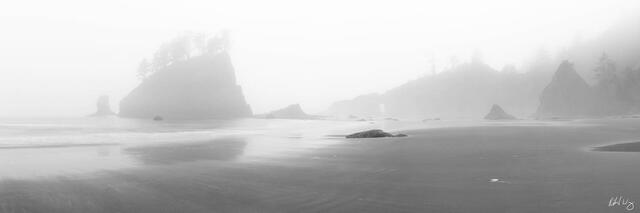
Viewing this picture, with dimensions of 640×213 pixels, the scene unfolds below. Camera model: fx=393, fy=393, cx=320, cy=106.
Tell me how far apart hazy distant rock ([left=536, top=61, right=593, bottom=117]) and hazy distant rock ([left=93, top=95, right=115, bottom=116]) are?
155 meters

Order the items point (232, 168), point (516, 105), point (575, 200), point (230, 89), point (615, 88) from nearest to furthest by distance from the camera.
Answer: point (575, 200) → point (232, 168) → point (615, 88) → point (230, 89) → point (516, 105)

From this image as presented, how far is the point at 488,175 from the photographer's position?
32.5 feet

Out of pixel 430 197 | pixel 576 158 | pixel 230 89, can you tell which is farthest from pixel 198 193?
pixel 230 89

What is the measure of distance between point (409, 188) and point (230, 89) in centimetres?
13917

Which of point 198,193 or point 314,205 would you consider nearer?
point 314,205

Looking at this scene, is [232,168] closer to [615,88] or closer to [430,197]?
[430,197]

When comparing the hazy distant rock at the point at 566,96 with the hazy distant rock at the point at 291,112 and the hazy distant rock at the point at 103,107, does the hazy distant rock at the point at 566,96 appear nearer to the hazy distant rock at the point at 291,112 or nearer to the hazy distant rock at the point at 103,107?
the hazy distant rock at the point at 291,112

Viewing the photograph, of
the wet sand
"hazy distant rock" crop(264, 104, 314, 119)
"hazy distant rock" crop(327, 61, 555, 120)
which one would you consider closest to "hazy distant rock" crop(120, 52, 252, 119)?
→ "hazy distant rock" crop(264, 104, 314, 119)

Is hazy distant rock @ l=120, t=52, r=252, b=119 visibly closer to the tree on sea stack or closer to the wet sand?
the tree on sea stack

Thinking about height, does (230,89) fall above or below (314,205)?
above

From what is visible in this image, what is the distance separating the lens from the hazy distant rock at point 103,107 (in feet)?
519

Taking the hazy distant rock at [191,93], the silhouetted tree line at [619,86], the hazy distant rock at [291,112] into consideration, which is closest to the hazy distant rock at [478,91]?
the hazy distant rock at [291,112]

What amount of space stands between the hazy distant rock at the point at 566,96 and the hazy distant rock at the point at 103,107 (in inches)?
6090

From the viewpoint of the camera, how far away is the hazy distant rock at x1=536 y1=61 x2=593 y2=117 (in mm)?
96938
